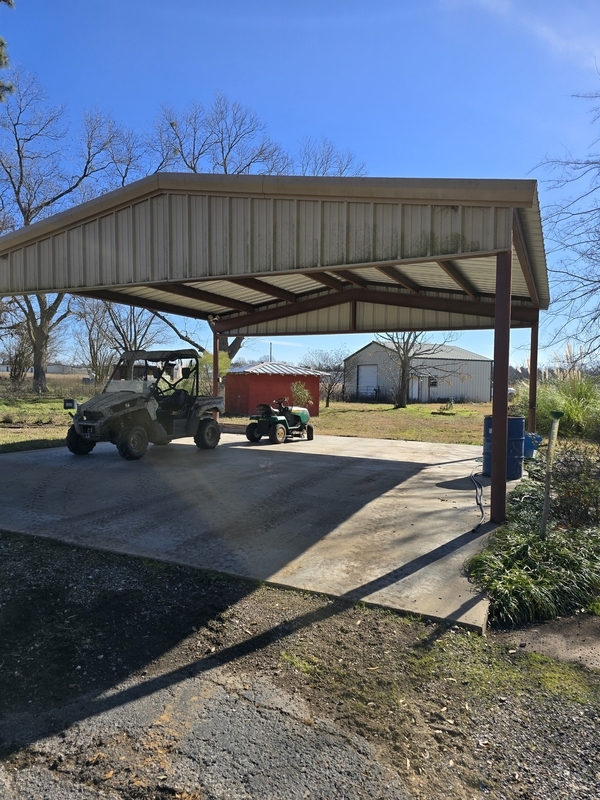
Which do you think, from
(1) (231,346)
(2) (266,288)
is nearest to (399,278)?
(2) (266,288)

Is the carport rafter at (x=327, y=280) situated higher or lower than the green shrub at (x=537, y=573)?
higher

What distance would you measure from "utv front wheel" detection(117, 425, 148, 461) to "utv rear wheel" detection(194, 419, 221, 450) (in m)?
1.57

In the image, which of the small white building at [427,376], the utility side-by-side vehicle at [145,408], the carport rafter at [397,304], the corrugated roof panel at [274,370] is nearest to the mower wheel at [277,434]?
the utility side-by-side vehicle at [145,408]

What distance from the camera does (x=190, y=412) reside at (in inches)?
404

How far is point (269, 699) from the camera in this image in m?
2.47

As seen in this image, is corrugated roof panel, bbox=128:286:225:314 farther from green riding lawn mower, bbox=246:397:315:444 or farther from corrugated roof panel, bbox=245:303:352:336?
green riding lawn mower, bbox=246:397:315:444

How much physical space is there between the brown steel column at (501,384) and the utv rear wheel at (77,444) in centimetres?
698

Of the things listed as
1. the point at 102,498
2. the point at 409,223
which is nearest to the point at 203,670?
the point at 102,498

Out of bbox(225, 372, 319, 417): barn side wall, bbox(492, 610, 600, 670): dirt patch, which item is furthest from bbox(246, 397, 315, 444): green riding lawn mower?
bbox(492, 610, 600, 670): dirt patch

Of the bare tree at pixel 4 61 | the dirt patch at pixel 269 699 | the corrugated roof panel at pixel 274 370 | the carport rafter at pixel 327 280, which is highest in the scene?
the bare tree at pixel 4 61

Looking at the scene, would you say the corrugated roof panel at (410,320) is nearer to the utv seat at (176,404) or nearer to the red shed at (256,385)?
the utv seat at (176,404)

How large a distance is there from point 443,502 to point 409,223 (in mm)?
3455

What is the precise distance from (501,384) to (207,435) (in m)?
6.57

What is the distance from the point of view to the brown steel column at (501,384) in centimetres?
550
